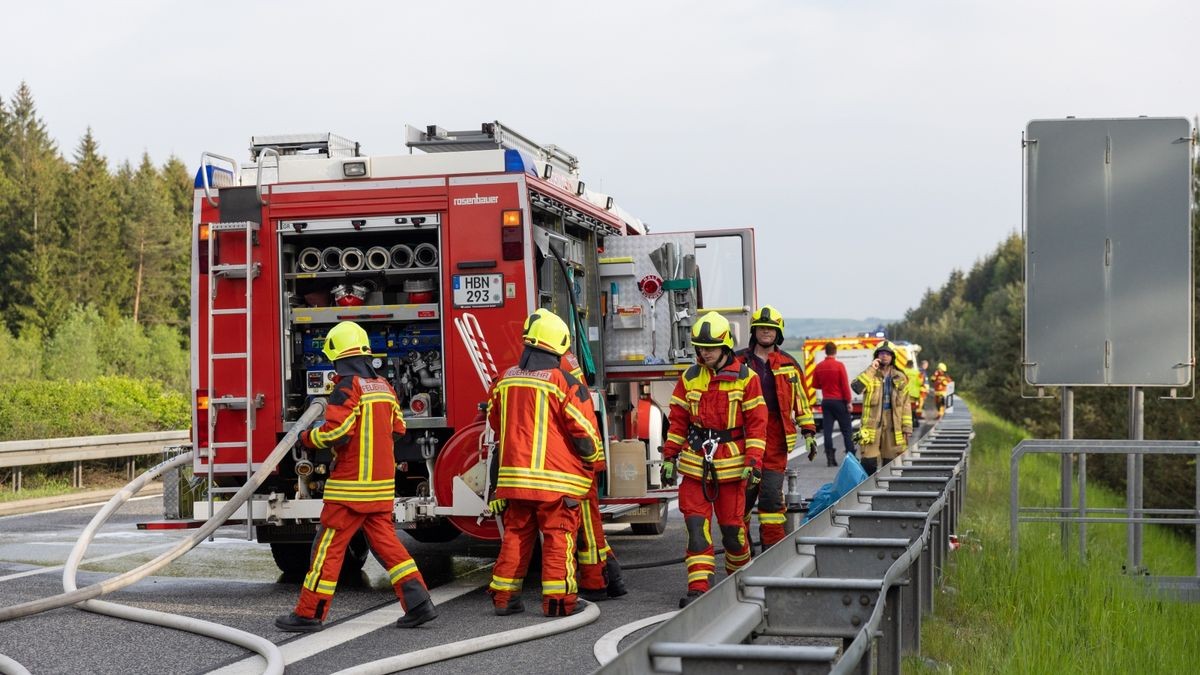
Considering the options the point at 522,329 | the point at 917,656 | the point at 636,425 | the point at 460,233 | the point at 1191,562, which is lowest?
the point at 1191,562

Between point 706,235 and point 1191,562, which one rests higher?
point 706,235

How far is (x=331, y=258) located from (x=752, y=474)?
3258mm

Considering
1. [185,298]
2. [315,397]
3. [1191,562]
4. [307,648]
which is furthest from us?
[185,298]

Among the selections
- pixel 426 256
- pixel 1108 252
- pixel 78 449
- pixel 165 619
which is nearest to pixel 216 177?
pixel 426 256

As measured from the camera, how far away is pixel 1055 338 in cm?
1075

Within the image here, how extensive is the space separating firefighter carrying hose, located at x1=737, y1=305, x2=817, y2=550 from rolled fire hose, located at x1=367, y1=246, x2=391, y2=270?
250 centimetres

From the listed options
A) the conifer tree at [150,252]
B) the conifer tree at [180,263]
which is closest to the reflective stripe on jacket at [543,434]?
the conifer tree at [180,263]

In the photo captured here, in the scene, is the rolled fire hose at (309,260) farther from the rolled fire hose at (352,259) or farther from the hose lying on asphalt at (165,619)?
the hose lying on asphalt at (165,619)

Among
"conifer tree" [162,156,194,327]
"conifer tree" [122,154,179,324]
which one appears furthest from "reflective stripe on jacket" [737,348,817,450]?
"conifer tree" [122,154,179,324]

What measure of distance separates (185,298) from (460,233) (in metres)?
72.9

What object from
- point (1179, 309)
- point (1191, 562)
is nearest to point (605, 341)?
point (1179, 309)

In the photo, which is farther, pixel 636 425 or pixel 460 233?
pixel 636 425

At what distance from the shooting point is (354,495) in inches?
324

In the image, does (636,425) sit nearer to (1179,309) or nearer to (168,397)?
(1179,309)
